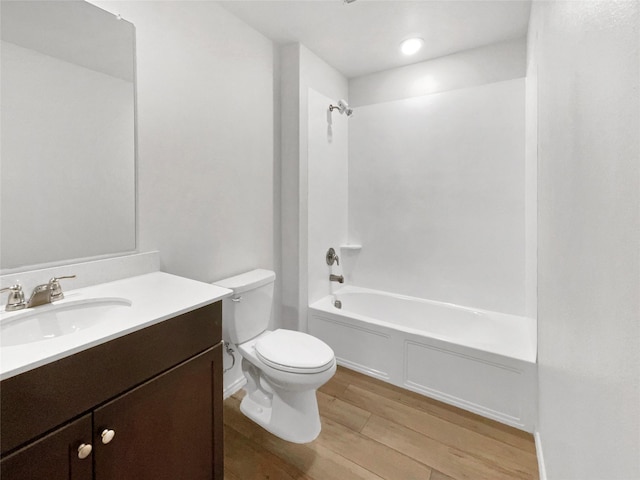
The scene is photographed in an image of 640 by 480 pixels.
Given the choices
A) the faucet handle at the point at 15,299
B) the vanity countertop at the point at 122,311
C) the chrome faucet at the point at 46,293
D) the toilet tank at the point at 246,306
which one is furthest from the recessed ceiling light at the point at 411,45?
the faucet handle at the point at 15,299

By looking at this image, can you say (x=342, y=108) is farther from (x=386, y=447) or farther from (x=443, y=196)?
(x=386, y=447)

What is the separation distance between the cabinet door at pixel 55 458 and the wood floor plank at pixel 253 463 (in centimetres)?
81

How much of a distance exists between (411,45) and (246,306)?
2234 mm

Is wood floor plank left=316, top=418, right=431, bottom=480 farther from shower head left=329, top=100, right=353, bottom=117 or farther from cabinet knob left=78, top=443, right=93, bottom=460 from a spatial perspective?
shower head left=329, top=100, right=353, bottom=117

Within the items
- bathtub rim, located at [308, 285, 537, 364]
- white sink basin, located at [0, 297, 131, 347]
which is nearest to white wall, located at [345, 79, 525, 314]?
bathtub rim, located at [308, 285, 537, 364]

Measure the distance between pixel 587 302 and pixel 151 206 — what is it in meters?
1.73

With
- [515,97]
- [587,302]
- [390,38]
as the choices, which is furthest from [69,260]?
[515,97]

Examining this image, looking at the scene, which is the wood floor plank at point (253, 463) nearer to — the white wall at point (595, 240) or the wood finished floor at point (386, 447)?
the wood finished floor at point (386, 447)

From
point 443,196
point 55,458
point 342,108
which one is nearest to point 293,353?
point 55,458

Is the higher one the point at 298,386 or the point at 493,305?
the point at 493,305

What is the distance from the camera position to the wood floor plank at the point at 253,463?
4.55ft

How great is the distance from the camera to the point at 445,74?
2.42m

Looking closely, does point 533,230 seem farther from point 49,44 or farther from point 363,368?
point 49,44

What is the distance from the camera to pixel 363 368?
2.21 meters
